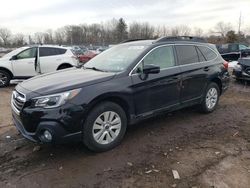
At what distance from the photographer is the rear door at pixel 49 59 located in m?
11.4

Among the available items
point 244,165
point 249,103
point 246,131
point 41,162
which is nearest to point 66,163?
point 41,162

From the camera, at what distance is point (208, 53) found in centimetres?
633

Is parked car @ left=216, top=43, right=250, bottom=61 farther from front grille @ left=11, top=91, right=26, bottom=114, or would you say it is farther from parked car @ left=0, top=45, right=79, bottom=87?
front grille @ left=11, top=91, right=26, bottom=114

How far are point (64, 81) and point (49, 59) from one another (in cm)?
768

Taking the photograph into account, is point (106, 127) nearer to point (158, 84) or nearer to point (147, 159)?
point (147, 159)

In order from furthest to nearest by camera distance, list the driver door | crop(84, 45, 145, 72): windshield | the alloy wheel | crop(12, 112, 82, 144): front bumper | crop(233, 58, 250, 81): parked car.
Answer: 1. the driver door
2. crop(233, 58, 250, 81): parked car
3. crop(84, 45, 145, 72): windshield
4. the alloy wheel
5. crop(12, 112, 82, 144): front bumper

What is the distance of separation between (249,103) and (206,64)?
2.22 m

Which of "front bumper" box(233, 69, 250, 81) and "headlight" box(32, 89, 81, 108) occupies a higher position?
"headlight" box(32, 89, 81, 108)

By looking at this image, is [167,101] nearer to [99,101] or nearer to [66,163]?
[99,101]

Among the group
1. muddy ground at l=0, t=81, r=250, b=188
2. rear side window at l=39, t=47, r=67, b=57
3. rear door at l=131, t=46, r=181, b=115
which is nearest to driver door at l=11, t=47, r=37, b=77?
rear side window at l=39, t=47, r=67, b=57

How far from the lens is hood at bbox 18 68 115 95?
396 cm

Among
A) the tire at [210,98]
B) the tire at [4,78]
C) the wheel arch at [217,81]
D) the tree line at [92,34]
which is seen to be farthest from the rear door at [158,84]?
the tree line at [92,34]

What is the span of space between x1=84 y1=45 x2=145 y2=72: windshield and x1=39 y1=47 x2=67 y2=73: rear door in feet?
20.6

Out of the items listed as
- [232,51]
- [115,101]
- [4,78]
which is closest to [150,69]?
[115,101]
